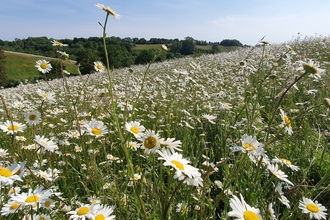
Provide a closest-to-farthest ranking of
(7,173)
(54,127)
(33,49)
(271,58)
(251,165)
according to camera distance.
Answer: (7,173), (251,165), (54,127), (271,58), (33,49)

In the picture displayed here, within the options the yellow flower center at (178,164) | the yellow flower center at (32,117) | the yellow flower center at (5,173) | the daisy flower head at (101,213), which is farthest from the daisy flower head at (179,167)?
the yellow flower center at (32,117)

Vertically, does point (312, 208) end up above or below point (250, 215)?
below

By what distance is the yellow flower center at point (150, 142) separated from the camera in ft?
3.15

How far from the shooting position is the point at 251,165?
6.32 ft

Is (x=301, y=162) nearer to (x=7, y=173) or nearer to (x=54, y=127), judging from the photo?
(x=7, y=173)

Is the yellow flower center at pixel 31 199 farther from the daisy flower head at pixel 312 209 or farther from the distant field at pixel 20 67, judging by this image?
the distant field at pixel 20 67

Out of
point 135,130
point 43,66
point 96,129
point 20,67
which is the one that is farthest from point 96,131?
point 20,67

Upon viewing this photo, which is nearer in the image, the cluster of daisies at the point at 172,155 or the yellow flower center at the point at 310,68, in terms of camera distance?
the cluster of daisies at the point at 172,155

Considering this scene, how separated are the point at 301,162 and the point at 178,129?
122 centimetres

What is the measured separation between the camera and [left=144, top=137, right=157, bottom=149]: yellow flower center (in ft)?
3.15

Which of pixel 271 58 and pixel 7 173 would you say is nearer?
pixel 7 173

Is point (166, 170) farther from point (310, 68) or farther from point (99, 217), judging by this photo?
point (310, 68)

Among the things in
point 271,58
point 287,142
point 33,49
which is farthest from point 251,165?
point 33,49

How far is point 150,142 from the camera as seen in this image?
97cm
